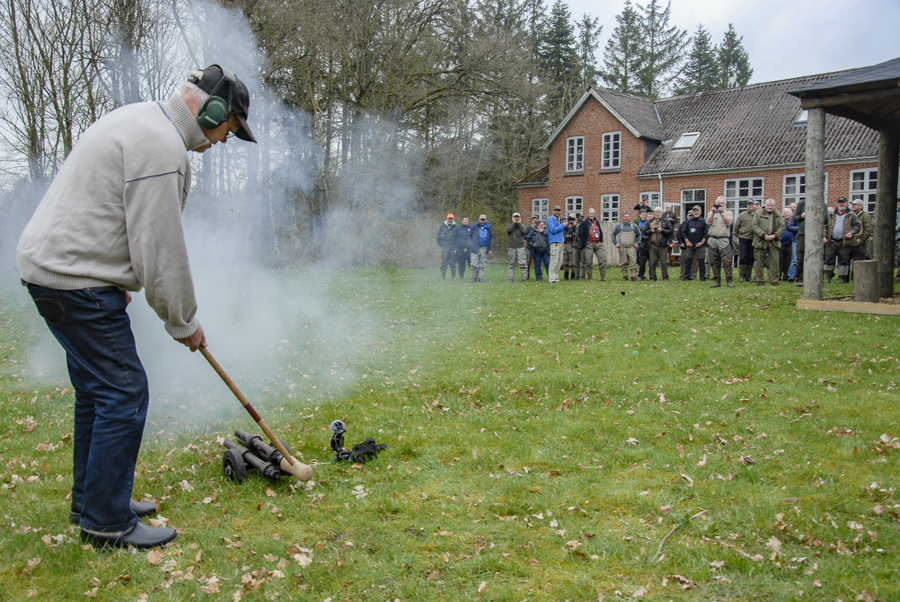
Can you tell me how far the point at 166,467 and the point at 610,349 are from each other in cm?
573

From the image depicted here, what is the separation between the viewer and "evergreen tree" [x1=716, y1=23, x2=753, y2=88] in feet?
178

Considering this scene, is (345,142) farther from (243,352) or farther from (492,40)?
(492,40)

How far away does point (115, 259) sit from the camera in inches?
121

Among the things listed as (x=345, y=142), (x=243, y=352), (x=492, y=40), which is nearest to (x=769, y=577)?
(x=243, y=352)

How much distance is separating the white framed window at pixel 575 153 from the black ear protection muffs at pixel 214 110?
110ft

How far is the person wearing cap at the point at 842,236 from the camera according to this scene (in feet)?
50.3

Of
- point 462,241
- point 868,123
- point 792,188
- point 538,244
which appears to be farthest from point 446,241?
point 792,188

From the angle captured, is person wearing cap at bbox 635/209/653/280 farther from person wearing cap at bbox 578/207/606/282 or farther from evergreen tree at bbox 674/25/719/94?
evergreen tree at bbox 674/25/719/94

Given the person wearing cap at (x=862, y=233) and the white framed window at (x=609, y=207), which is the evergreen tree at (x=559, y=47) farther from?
the person wearing cap at (x=862, y=233)

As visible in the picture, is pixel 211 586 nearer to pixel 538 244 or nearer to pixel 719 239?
pixel 719 239

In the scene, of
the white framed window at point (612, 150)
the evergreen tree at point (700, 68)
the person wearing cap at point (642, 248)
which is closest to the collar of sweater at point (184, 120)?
the person wearing cap at point (642, 248)

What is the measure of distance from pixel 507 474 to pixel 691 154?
30.9m

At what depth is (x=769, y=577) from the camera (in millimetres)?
2998

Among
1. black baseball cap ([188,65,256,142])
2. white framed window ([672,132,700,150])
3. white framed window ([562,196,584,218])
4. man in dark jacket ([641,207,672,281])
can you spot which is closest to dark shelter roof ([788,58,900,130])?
man in dark jacket ([641,207,672,281])
